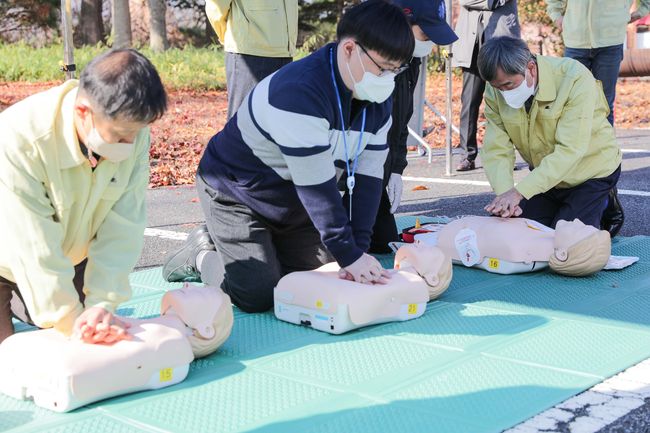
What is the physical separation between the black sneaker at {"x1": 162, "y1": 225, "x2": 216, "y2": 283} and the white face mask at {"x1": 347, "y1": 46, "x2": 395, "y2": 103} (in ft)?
3.70

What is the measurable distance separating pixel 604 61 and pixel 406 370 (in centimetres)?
441

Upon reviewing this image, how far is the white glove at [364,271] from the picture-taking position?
142 inches

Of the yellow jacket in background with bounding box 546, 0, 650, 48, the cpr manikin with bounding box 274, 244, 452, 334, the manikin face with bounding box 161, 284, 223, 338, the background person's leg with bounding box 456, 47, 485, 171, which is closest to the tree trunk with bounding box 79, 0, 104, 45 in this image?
the background person's leg with bounding box 456, 47, 485, 171

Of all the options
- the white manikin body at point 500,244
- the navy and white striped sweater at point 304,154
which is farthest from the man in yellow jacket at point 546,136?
the navy and white striped sweater at point 304,154

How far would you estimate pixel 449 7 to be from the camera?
23.9ft

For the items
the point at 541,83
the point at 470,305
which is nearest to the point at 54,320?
the point at 470,305

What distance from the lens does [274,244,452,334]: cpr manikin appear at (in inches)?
A: 140


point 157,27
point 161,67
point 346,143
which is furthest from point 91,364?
point 157,27

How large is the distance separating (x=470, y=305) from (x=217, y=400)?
146 centimetres

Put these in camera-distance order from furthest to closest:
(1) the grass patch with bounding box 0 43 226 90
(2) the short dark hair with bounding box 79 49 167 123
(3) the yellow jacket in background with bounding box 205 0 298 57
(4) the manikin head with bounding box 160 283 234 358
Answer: (1) the grass patch with bounding box 0 43 226 90 < (3) the yellow jacket in background with bounding box 205 0 298 57 < (4) the manikin head with bounding box 160 283 234 358 < (2) the short dark hair with bounding box 79 49 167 123

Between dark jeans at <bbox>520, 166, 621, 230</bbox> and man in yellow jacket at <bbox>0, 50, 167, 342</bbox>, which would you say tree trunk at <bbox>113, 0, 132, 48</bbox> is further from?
man in yellow jacket at <bbox>0, 50, 167, 342</bbox>

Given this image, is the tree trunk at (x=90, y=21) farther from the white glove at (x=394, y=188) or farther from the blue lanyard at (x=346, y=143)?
the blue lanyard at (x=346, y=143)

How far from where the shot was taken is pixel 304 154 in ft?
11.6

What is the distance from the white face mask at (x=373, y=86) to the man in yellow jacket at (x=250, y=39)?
190 cm
